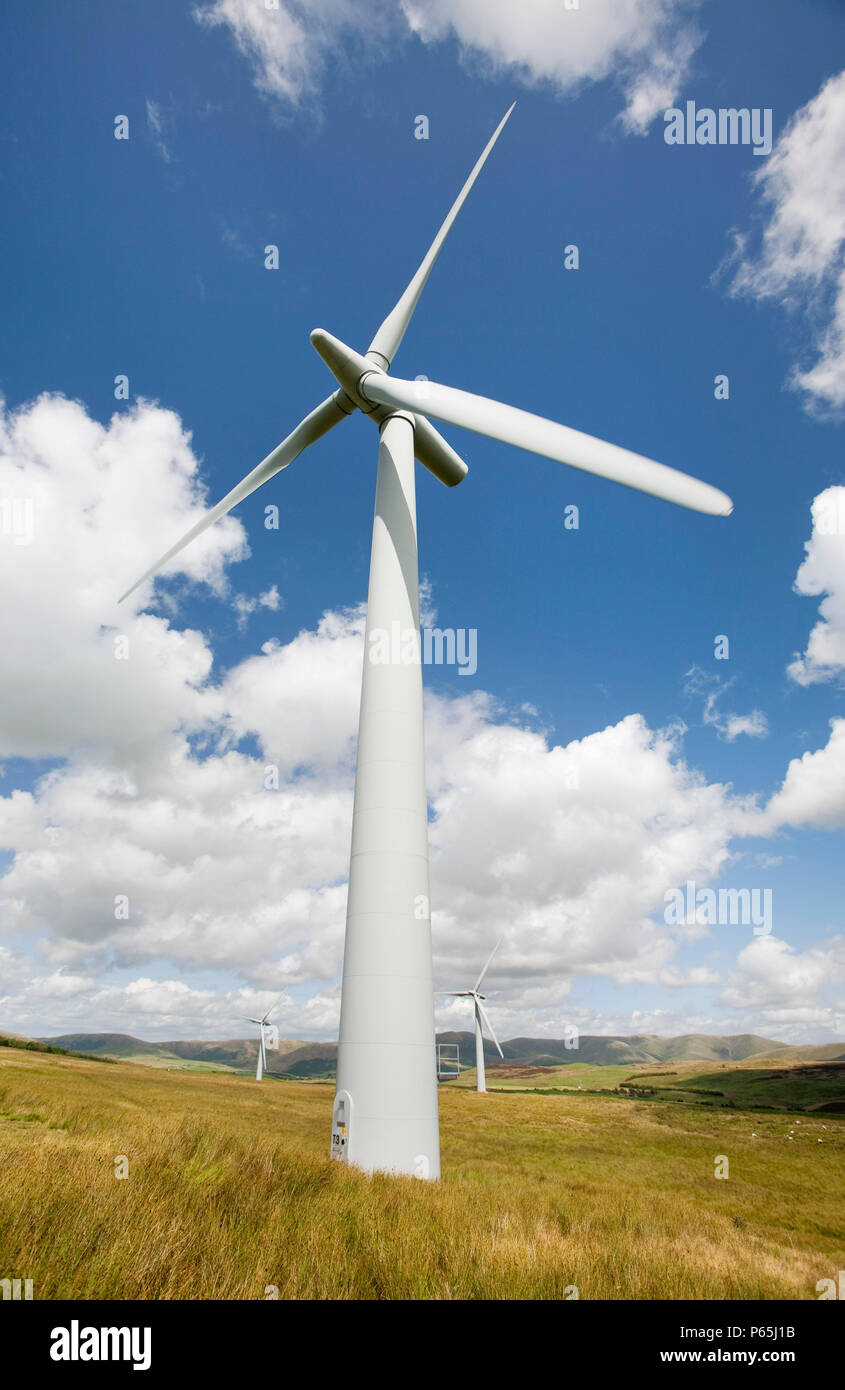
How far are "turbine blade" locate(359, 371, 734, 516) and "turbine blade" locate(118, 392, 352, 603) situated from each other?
6116 millimetres

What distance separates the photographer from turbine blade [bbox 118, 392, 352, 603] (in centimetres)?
2227

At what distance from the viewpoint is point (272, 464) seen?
23.2 m

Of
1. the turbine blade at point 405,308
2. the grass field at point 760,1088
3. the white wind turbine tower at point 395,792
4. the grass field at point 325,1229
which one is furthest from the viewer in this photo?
the grass field at point 760,1088

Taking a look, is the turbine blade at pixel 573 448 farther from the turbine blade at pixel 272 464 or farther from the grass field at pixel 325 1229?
the grass field at pixel 325 1229

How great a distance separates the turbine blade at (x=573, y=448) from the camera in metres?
16.7

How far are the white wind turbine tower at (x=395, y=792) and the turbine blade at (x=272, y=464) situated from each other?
0.24 meters

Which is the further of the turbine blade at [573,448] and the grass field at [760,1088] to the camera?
the grass field at [760,1088]

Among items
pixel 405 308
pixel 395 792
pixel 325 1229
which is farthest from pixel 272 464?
pixel 325 1229
